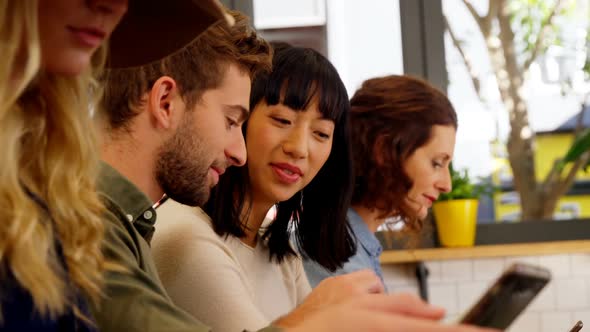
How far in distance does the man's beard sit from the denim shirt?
774 millimetres

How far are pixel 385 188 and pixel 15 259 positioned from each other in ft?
6.17

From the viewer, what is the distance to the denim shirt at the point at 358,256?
2.47 m

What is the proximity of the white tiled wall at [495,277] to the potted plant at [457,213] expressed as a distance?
0.09 metres

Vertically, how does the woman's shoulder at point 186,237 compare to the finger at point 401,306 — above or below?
below

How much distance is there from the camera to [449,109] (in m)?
2.79

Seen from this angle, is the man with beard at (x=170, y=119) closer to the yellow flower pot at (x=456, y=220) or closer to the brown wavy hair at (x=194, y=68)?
the brown wavy hair at (x=194, y=68)

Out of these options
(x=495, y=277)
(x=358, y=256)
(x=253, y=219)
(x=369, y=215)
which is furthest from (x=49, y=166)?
(x=495, y=277)

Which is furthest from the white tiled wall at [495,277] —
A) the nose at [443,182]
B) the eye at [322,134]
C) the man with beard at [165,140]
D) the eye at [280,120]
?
the man with beard at [165,140]

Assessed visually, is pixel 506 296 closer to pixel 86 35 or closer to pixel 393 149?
pixel 86 35

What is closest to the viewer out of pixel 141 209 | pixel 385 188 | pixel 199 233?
pixel 141 209

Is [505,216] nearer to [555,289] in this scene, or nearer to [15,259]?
[555,289]

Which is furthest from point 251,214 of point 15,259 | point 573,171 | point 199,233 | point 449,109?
point 573,171

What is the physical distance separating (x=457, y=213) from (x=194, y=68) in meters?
2.02

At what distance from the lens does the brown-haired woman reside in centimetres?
270
